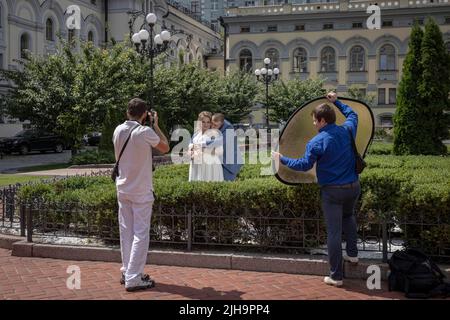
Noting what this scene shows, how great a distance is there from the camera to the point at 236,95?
38156mm

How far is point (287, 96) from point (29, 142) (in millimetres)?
Answer: 17476

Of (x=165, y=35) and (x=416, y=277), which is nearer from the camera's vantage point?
(x=416, y=277)

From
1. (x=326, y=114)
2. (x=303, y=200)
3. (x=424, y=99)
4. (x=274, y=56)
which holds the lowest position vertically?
(x=303, y=200)

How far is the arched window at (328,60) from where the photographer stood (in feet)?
162

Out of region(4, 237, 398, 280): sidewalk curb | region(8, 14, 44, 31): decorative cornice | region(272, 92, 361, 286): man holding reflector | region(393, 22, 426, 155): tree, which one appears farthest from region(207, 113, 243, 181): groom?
region(8, 14, 44, 31): decorative cornice

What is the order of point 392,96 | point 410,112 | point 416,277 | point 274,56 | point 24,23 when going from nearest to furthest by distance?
point 416,277
point 410,112
point 24,23
point 392,96
point 274,56

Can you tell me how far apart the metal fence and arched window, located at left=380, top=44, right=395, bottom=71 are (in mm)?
43844

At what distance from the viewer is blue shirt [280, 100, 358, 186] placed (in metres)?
5.44

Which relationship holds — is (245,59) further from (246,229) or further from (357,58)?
(246,229)

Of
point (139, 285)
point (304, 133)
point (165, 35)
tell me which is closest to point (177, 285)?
point (139, 285)

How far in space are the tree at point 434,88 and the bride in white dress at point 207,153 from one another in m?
7.43

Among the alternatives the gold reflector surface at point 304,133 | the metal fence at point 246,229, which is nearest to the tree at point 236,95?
the metal fence at point 246,229

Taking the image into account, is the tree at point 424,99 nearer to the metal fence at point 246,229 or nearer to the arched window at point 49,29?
the metal fence at point 246,229
